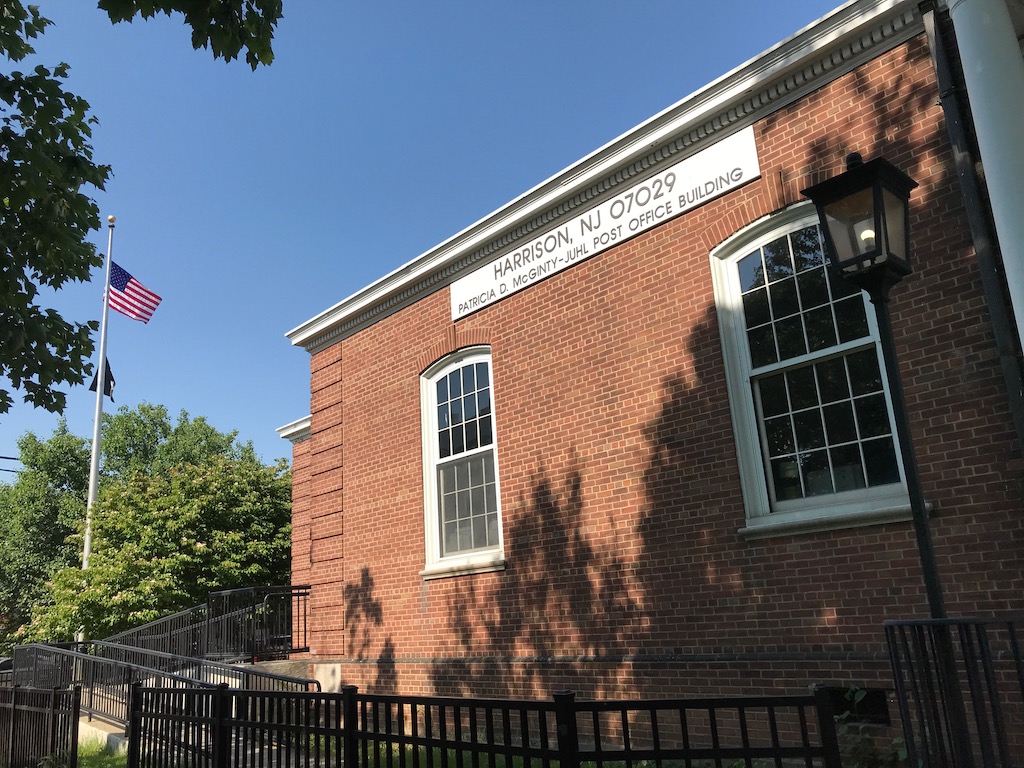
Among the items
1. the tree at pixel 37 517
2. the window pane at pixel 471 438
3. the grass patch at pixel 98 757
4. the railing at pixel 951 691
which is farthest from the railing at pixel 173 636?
the tree at pixel 37 517

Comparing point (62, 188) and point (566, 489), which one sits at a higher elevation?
point (62, 188)

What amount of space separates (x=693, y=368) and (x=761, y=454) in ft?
3.60

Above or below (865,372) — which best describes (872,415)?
below

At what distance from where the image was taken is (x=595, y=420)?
904cm

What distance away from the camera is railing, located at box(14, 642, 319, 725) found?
10938mm

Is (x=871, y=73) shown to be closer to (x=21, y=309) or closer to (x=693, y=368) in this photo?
(x=693, y=368)

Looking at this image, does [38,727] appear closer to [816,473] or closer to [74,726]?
[74,726]

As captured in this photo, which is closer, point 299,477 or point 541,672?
point 541,672

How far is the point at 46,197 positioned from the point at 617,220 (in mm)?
5818

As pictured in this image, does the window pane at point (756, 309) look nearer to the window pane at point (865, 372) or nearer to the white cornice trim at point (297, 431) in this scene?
the window pane at point (865, 372)

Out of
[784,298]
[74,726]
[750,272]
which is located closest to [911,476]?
[784,298]

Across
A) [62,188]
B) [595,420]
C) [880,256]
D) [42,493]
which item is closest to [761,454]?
[595,420]

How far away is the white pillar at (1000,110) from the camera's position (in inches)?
206

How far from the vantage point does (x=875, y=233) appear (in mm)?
4527
